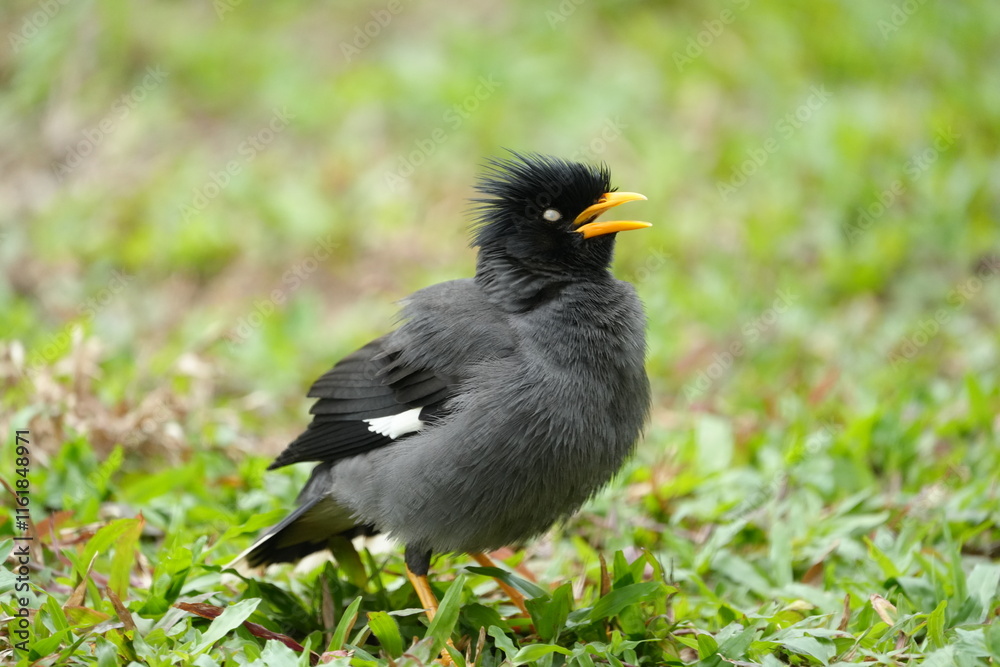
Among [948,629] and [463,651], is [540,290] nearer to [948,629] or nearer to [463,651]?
[463,651]

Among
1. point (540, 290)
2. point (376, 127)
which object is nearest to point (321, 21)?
point (376, 127)

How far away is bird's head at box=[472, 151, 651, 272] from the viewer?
13.5 feet

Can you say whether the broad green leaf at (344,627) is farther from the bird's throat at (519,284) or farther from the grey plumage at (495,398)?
the bird's throat at (519,284)

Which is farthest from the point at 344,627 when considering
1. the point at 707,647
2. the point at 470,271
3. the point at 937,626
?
→ the point at 470,271

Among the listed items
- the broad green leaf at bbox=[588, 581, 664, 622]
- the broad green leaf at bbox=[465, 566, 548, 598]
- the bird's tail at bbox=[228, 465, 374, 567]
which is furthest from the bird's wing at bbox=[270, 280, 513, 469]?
the broad green leaf at bbox=[588, 581, 664, 622]

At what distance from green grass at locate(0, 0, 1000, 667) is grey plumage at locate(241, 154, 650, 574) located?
312 mm

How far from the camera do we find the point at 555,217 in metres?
4.14

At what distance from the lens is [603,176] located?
4203mm

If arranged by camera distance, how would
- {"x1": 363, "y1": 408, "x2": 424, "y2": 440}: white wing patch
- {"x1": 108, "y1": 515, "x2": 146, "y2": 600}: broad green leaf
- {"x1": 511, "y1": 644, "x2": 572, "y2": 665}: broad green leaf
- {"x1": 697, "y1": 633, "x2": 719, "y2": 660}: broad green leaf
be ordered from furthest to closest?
1. {"x1": 363, "y1": 408, "x2": 424, "y2": 440}: white wing patch
2. {"x1": 108, "y1": 515, "x2": 146, "y2": 600}: broad green leaf
3. {"x1": 697, "y1": 633, "x2": 719, "y2": 660}: broad green leaf
4. {"x1": 511, "y1": 644, "x2": 572, "y2": 665}: broad green leaf

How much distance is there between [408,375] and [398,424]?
209 millimetres

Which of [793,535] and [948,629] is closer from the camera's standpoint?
[948,629]

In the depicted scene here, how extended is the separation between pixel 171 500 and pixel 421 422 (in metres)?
1.60

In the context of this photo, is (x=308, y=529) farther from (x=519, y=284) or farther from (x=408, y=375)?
(x=519, y=284)

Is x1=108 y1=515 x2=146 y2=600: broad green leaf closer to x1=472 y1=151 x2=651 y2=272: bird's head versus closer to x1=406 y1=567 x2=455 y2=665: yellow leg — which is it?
x1=406 y1=567 x2=455 y2=665: yellow leg
